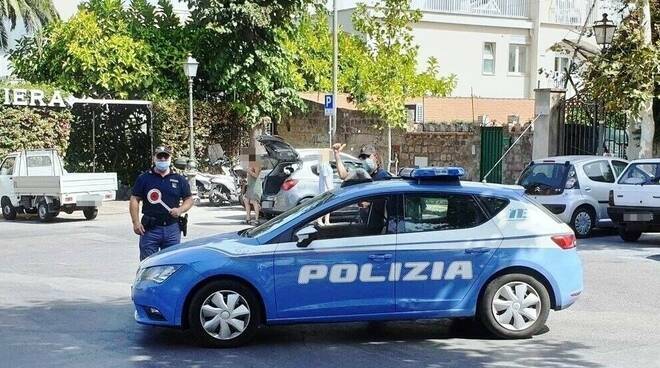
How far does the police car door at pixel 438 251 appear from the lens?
309 inches

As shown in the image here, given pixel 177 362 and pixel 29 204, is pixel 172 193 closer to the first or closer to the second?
pixel 177 362

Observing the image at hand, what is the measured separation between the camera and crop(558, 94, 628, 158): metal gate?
2278 centimetres

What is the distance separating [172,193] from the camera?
922 cm

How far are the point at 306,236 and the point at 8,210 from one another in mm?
15822

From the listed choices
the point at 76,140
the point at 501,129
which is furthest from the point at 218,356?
the point at 76,140

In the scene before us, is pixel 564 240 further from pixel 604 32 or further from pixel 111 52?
pixel 111 52

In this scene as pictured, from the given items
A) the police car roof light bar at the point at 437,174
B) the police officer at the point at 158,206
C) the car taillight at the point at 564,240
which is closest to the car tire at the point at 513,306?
the car taillight at the point at 564,240

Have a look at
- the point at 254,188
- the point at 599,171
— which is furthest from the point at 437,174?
the point at 254,188

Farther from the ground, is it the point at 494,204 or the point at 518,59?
the point at 518,59

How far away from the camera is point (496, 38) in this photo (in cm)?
3772

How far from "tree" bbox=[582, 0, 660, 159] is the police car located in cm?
1280

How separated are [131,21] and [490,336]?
884 inches

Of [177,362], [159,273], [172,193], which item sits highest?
[172,193]

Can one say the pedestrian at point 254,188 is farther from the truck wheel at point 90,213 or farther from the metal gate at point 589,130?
the metal gate at point 589,130
